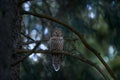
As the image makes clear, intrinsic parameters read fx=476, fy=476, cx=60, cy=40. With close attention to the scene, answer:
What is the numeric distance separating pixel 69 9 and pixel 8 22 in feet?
21.0

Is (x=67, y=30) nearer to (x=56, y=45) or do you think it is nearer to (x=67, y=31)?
(x=67, y=31)

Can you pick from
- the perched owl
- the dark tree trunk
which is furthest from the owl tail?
the dark tree trunk

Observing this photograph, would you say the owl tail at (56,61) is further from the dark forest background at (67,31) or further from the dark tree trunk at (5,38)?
the dark tree trunk at (5,38)

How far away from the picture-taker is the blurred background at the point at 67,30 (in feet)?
20.6

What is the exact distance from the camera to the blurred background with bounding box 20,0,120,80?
6270 millimetres

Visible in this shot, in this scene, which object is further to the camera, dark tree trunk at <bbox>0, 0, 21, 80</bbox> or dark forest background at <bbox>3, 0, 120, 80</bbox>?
dark forest background at <bbox>3, 0, 120, 80</bbox>

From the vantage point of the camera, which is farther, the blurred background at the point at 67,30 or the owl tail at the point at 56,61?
the blurred background at the point at 67,30

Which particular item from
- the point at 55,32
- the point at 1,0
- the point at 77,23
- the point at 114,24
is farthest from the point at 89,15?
the point at 1,0

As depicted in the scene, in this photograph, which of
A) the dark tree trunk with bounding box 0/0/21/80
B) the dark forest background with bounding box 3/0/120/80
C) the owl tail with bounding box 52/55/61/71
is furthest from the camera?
the dark forest background with bounding box 3/0/120/80

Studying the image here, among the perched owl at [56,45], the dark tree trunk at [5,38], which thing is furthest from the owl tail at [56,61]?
the dark tree trunk at [5,38]

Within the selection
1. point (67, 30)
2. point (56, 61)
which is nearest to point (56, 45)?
point (56, 61)

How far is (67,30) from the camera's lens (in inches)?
293

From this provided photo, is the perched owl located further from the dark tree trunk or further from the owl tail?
the dark tree trunk

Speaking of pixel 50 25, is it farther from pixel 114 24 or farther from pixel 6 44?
pixel 6 44
